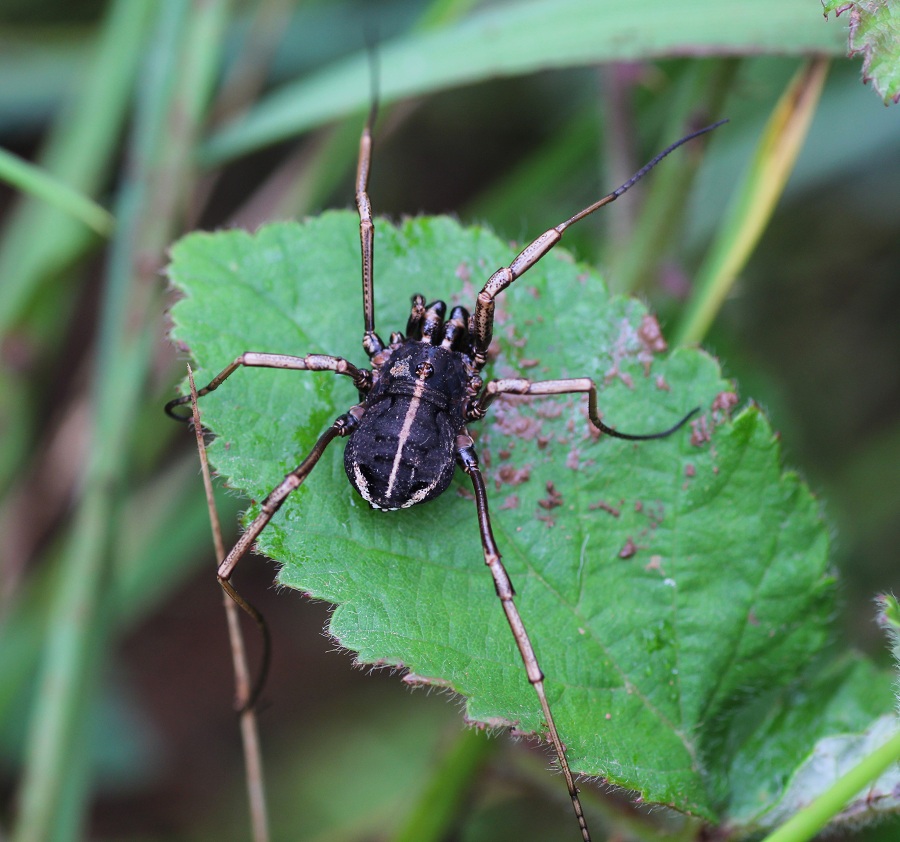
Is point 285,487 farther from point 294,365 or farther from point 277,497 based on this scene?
point 294,365

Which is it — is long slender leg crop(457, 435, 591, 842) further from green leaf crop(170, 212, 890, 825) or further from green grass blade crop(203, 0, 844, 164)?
green grass blade crop(203, 0, 844, 164)

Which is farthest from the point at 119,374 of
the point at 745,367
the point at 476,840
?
the point at 745,367

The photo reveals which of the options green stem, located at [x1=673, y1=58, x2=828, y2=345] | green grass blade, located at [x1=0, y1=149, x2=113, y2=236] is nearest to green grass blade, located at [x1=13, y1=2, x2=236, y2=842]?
green grass blade, located at [x1=0, y1=149, x2=113, y2=236]

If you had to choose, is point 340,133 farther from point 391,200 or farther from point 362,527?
point 362,527

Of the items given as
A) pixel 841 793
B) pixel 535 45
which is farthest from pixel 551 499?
pixel 535 45

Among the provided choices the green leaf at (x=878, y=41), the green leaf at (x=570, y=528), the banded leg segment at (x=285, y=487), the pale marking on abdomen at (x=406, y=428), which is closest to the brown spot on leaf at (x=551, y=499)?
the green leaf at (x=570, y=528)

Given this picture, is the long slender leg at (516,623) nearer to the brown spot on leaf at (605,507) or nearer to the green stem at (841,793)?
the brown spot on leaf at (605,507)
